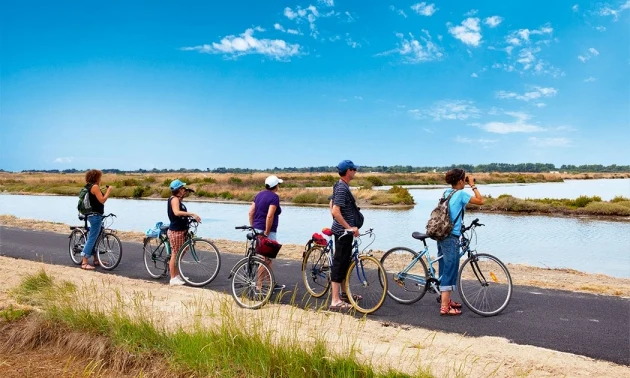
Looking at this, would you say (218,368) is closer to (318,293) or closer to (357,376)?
(357,376)

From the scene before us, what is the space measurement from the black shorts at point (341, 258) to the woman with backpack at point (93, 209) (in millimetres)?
5504

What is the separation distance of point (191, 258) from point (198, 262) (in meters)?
0.16

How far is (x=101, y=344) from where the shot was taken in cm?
598

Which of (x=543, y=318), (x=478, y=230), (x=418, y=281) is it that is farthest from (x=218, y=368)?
(x=478, y=230)

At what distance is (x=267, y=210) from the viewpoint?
7.77m

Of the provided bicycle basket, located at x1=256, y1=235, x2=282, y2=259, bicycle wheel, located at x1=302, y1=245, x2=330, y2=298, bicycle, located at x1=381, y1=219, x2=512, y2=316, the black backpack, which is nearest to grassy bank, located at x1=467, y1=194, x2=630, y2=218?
bicycle, located at x1=381, y1=219, x2=512, y2=316

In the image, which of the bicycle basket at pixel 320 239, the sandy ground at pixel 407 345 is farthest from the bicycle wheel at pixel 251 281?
the bicycle basket at pixel 320 239

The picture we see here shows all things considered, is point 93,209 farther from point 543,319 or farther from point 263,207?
point 543,319

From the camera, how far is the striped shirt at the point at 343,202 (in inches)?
280

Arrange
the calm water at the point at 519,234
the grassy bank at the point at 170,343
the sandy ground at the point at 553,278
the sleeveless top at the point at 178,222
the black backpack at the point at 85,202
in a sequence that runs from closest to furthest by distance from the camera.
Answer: the grassy bank at the point at 170,343 < the sleeveless top at the point at 178,222 < the sandy ground at the point at 553,278 < the black backpack at the point at 85,202 < the calm water at the point at 519,234

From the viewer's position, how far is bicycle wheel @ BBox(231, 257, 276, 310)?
7.54 meters

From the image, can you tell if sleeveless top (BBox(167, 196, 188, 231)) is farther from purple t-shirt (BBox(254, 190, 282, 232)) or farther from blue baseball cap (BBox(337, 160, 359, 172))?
blue baseball cap (BBox(337, 160, 359, 172))

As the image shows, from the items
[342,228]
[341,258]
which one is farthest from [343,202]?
[341,258]

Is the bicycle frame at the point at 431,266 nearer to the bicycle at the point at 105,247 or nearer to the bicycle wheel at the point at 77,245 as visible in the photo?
the bicycle at the point at 105,247
